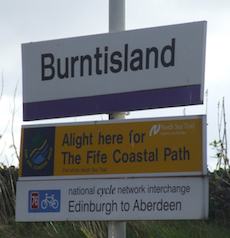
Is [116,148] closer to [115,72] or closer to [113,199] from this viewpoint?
[113,199]

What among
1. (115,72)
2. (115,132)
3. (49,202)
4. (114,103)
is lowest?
(49,202)

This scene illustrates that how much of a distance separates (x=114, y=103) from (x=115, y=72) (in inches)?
10.3

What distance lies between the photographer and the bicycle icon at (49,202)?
632 centimetres

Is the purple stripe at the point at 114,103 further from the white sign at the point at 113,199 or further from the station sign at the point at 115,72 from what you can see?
the white sign at the point at 113,199

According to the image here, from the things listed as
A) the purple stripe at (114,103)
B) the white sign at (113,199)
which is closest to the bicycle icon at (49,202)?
the white sign at (113,199)

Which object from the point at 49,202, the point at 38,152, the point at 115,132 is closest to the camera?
the point at 115,132

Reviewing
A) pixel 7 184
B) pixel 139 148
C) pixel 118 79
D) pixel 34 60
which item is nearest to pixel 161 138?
pixel 139 148

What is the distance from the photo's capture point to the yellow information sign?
235 inches

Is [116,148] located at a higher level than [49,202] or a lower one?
higher

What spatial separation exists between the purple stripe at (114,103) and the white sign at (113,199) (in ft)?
1.95

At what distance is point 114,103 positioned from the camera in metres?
6.36

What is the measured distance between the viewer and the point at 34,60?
22.0 feet

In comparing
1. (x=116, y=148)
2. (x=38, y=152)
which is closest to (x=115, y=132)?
(x=116, y=148)

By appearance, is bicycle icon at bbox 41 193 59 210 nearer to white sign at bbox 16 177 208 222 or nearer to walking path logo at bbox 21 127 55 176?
white sign at bbox 16 177 208 222
